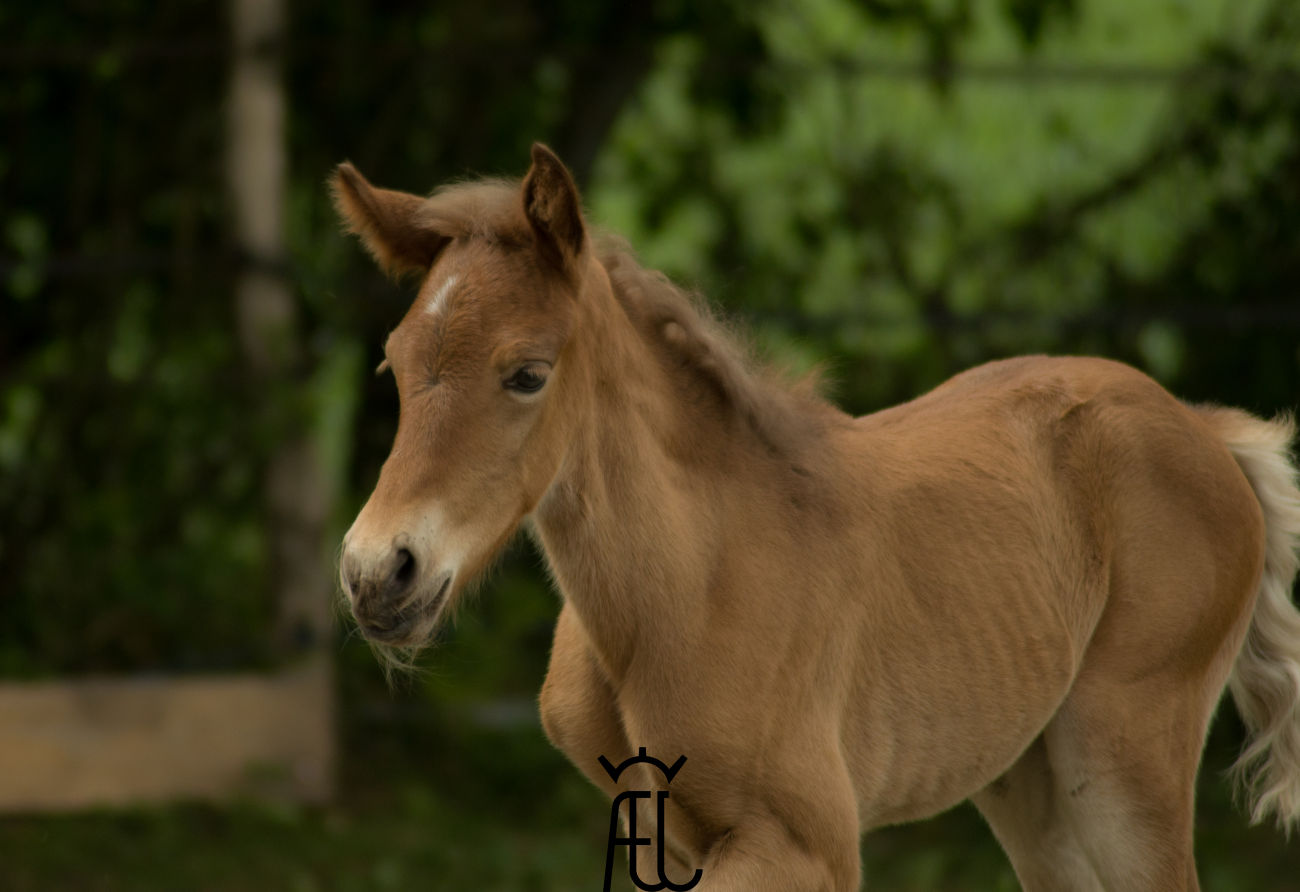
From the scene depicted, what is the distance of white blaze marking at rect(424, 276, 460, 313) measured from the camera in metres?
2.80

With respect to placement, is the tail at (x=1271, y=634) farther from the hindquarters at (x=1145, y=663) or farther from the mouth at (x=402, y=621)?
the mouth at (x=402, y=621)

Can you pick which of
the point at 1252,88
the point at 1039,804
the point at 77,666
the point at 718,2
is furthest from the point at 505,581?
the point at 1252,88

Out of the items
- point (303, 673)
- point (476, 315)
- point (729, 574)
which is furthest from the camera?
point (303, 673)

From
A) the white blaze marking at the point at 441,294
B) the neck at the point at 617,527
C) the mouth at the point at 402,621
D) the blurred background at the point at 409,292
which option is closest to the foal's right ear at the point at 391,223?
the white blaze marking at the point at 441,294

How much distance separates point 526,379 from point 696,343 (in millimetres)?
536

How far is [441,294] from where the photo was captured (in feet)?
9.24

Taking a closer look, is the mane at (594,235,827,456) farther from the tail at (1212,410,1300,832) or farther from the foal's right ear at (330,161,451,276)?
the tail at (1212,410,1300,832)

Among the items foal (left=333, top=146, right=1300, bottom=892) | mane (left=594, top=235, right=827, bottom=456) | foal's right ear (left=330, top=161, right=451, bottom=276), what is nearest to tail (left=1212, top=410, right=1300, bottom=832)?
foal (left=333, top=146, right=1300, bottom=892)

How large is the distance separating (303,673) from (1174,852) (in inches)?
139

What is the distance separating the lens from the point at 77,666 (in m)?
6.05

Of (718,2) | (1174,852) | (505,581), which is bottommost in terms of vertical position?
(1174,852)

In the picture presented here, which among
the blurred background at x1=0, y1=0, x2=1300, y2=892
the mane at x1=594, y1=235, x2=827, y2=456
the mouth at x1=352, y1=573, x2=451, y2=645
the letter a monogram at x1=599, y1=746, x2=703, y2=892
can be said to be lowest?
the letter a monogram at x1=599, y1=746, x2=703, y2=892

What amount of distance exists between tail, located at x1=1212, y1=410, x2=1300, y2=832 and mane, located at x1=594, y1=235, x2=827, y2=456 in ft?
4.10

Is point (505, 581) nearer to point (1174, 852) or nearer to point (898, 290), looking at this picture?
point (898, 290)
